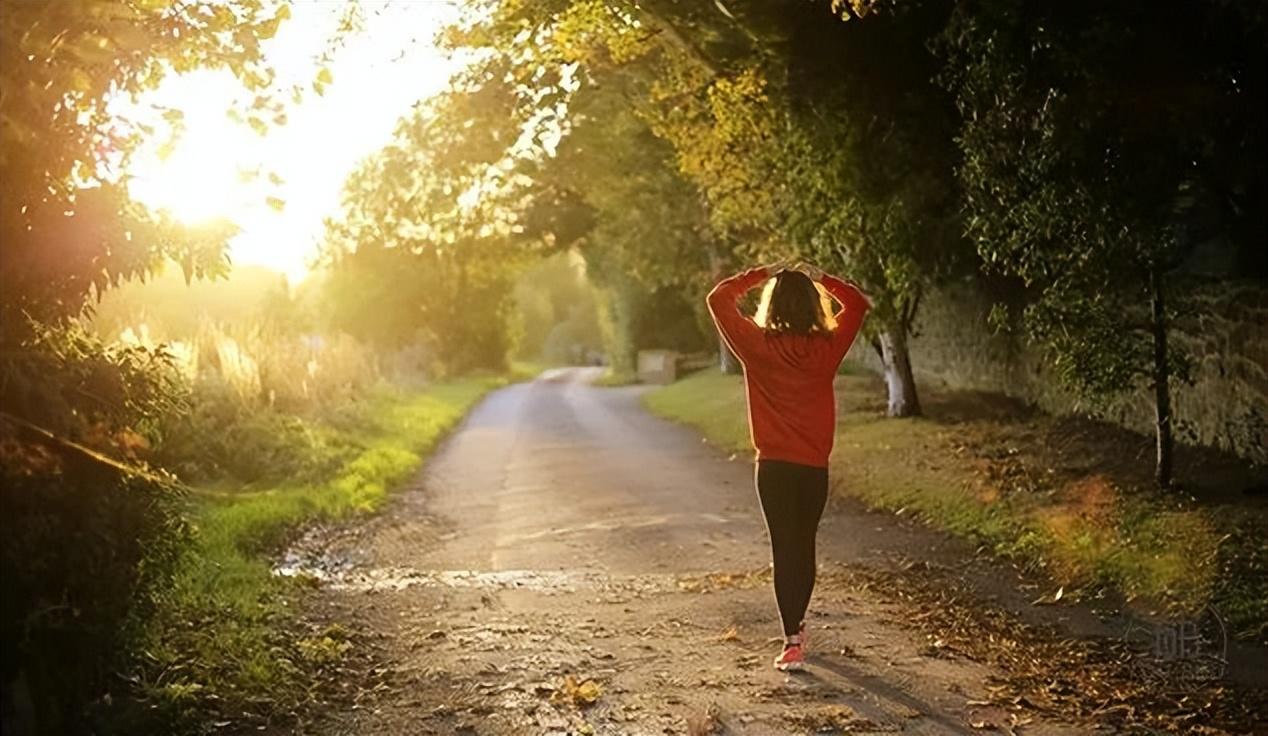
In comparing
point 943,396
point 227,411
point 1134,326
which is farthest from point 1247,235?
point 227,411

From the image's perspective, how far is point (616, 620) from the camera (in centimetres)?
808

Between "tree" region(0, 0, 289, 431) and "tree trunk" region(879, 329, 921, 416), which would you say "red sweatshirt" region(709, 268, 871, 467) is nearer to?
"tree" region(0, 0, 289, 431)

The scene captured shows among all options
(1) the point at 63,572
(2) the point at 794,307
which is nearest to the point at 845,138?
(2) the point at 794,307

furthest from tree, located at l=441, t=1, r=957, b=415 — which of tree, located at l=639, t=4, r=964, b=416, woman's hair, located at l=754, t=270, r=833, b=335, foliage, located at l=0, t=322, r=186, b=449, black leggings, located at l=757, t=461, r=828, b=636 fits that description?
foliage, located at l=0, t=322, r=186, b=449

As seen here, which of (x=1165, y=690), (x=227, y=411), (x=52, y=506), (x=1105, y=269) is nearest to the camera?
(x=52, y=506)

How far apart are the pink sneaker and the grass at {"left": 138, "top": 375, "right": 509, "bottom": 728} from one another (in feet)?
8.27

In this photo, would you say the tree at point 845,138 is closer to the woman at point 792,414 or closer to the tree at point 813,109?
the tree at point 813,109

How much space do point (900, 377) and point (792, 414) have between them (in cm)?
1361

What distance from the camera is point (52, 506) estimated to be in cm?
476

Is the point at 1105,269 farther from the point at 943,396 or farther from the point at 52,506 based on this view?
the point at 943,396

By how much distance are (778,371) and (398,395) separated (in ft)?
85.0

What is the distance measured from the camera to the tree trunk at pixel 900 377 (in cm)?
1981
